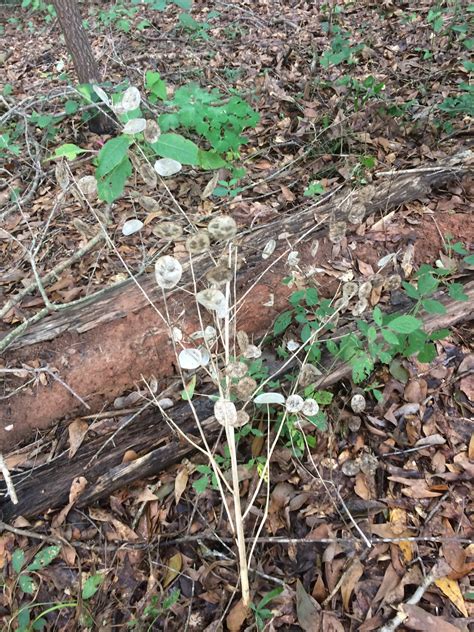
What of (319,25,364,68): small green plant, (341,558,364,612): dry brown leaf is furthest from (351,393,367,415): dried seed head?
(319,25,364,68): small green plant

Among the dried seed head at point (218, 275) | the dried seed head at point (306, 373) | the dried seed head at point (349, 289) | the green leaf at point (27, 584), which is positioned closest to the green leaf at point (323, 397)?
the dried seed head at point (306, 373)

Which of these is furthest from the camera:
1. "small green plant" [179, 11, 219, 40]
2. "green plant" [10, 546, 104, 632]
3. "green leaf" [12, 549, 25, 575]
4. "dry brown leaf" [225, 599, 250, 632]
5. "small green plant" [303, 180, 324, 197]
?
"small green plant" [179, 11, 219, 40]

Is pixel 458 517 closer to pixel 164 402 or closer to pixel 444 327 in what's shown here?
pixel 444 327

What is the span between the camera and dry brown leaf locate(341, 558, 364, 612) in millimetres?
1641

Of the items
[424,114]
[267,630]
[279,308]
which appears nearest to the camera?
[267,630]

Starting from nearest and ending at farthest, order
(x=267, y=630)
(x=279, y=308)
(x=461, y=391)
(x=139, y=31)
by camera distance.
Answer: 1. (x=267, y=630)
2. (x=461, y=391)
3. (x=279, y=308)
4. (x=139, y=31)

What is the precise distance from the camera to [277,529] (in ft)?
6.02

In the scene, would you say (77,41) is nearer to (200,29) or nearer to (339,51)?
(200,29)

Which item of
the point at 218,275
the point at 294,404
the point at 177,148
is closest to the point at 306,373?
the point at 294,404

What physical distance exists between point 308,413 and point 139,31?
5774mm

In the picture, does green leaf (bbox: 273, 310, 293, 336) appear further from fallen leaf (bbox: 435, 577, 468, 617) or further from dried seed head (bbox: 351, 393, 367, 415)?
fallen leaf (bbox: 435, 577, 468, 617)

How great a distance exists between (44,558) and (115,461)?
456 mm

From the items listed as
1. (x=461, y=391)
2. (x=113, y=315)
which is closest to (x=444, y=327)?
(x=461, y=391)

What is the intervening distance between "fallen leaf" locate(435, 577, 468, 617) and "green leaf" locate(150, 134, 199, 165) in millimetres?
1669
